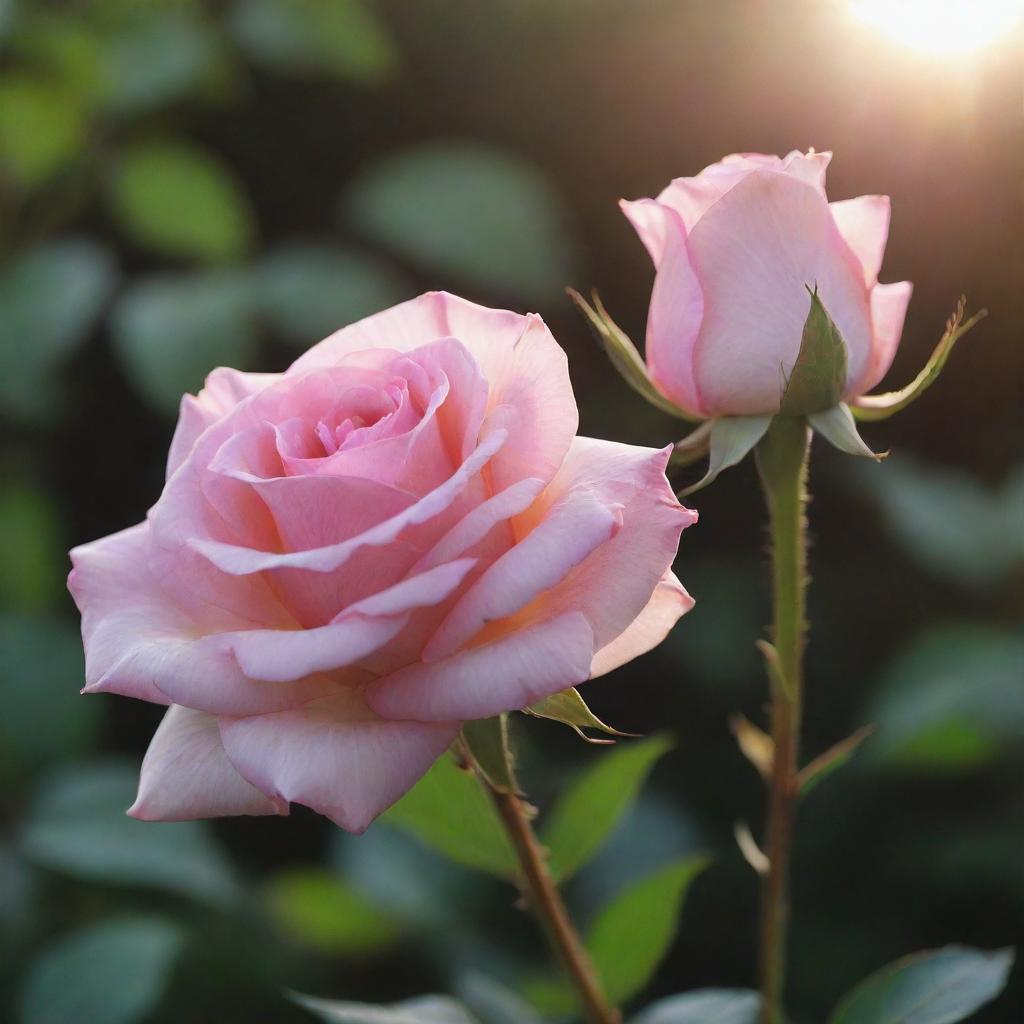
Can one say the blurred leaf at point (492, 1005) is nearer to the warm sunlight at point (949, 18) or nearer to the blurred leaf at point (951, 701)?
the blurred leaf at point (951, 701)

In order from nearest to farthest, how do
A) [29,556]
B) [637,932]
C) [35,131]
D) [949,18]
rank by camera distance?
[637,932] → [949,18] → [29,556] → [35,131]

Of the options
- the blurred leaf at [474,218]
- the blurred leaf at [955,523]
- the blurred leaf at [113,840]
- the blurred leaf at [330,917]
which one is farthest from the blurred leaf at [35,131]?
the blurred leaf at [955,523]

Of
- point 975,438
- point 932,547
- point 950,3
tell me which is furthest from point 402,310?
point 975,438

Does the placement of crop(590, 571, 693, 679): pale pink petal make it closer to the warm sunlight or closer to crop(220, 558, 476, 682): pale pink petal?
crop(220, 558, 476, 682): pale pink petal

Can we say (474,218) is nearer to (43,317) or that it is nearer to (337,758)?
(43,317)

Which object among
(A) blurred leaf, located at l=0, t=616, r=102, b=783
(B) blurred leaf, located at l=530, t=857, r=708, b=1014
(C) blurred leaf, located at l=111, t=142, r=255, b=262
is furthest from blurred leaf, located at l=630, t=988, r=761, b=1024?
(C) blurred leaf, located at l=111, t=142, r=255, b=262

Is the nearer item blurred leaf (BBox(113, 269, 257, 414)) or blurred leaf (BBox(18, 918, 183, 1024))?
blurred leaf (BBox(18, 918, 183, 1024))

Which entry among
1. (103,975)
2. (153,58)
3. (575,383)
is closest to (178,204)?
(153,58)
